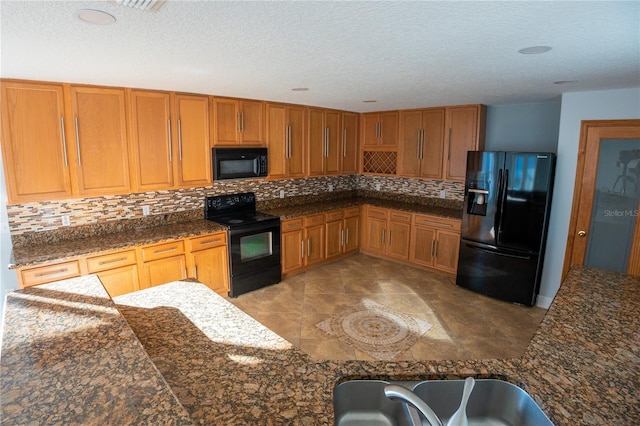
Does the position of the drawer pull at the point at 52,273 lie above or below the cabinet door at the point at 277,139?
below

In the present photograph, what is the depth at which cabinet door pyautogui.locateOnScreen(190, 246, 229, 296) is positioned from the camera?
12.6 ft

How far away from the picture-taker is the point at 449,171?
494cm

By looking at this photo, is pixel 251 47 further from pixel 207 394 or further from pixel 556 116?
pixel 556 116

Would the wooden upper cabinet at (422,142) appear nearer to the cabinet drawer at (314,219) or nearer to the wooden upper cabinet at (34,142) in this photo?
the cabinet drawer at (314,219)

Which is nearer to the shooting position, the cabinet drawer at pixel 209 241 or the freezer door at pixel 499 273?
the cabinet drawer at pixel 209 241

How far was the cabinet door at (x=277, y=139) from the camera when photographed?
15.3 feet

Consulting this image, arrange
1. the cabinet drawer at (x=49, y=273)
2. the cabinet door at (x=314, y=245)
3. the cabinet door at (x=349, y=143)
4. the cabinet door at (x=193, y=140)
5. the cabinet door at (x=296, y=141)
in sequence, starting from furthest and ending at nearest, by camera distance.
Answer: the cabinet door at (x=349, y=143) < the cabinet door at (x=314, y=245) < the cabinet door at (x=296, y=141) < the cabinet door at (x=193, y=140) < the cabinet drawer at (x=49, y=273)

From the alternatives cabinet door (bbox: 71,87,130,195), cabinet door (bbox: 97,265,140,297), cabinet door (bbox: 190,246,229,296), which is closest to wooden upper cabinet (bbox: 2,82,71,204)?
cabinet door (bbox: 71,87,130,195)

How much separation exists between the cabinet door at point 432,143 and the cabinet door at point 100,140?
3.76 m

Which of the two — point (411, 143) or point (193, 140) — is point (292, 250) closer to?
point (193, 140)

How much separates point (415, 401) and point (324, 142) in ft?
15.3

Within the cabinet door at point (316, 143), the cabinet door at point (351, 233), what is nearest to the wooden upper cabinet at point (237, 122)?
the cabinet door at point (316, 143)

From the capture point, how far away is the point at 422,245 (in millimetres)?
5070

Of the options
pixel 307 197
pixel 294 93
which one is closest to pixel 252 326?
pixel 294 93
